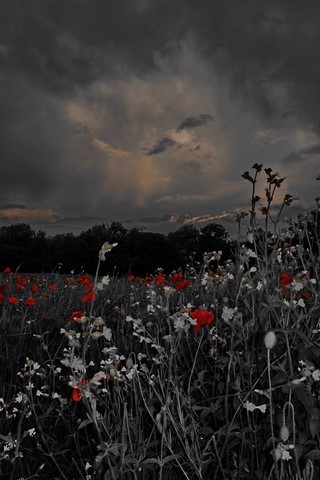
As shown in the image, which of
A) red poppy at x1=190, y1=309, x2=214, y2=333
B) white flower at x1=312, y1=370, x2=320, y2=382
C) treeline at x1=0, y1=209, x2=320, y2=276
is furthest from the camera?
treeline at x1=0, y1=209, x2=320, y2=276

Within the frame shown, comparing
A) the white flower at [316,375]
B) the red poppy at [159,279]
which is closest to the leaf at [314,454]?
the white flower at [316,375]

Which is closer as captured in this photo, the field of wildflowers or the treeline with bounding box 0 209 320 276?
the field of wildflowers

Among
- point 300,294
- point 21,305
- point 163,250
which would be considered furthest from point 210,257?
point 163,250

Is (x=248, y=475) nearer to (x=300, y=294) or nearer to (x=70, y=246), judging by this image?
(x=300, y=294)

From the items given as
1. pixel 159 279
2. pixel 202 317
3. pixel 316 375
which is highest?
pixel 159 279

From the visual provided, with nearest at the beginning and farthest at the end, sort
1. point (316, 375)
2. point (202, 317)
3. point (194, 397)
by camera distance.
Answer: point (316, 375) < point (202, 317) < point (194, 397)

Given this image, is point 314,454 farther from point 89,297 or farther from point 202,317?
point 89,297

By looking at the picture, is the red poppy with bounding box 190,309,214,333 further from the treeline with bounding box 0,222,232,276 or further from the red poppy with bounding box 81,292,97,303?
the treeline with bounding box 0,222,232,276

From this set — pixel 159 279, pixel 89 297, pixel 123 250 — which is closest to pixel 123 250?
pixel 123 250

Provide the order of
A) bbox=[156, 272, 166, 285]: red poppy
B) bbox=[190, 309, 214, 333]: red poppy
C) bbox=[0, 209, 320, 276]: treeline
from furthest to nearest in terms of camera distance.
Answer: bbox=[0, 209, 320, 276]: treeline → bbox=[156, 272, 166, 285]: red poppy → bbox=[190, 309, 214, 333]: red poppy

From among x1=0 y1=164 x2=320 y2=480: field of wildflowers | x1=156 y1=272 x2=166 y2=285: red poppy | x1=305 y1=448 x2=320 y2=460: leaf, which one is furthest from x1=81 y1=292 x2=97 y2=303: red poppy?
x1=156 y1=272 x2=166 y2=285: red poppy

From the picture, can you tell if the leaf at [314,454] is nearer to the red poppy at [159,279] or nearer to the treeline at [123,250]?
the red poppy at [159,279]

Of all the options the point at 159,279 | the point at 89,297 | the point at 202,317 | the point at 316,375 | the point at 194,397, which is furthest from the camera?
the point at 159,279

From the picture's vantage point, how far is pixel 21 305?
7.27 m
